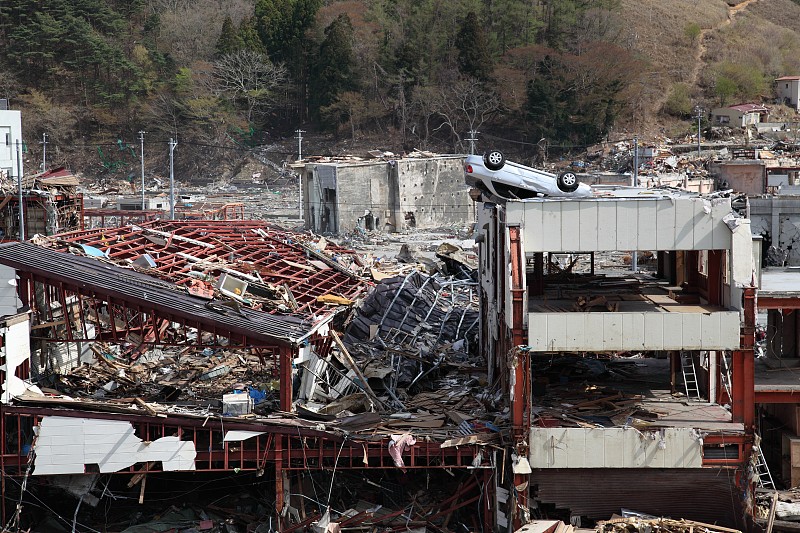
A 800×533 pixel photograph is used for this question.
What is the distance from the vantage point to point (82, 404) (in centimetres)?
1841

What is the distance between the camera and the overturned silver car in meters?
21.3

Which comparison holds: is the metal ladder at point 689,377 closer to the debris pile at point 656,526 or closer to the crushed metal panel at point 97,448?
the debris pile at point 656,526

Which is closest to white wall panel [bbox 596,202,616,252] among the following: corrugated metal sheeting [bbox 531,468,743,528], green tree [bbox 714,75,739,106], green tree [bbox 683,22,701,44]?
corrugated metal sheeting [bbox 531,468,743,528]

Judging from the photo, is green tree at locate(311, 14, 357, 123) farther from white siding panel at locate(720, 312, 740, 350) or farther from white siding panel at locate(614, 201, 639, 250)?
white siding panel at locate(720, 312, 740, 350)

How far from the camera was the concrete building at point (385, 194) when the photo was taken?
5238 cm

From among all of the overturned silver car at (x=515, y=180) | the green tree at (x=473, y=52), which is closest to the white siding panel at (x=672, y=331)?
the overturned silver car at (x=515, y=180)

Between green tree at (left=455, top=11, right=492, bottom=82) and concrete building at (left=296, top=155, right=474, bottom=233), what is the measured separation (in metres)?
19.4

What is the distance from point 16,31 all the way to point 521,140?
40.8 metres

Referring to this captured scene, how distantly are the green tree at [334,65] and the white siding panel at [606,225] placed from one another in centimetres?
5821

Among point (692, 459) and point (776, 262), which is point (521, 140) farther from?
point (692, 459)

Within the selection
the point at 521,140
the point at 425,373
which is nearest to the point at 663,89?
the point at 521,140

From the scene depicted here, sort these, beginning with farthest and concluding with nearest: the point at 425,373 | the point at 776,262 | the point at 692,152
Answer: the point at 692,152 → the point at 776,262 → the point at 425,373

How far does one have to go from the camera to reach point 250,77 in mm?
79062

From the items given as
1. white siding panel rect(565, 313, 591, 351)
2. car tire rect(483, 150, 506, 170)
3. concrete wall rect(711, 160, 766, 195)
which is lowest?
white siding panel rect(565, 313, 591, 351)
